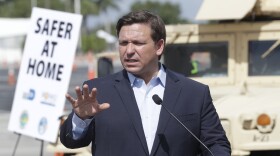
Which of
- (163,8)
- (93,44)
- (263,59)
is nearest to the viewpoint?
(263,59)

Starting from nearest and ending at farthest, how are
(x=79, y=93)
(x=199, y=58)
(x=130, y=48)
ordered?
(x=79, y=93) < (x=130, y=48) < (x=199, y=58)

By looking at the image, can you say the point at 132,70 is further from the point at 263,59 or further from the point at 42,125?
the point at 42,125

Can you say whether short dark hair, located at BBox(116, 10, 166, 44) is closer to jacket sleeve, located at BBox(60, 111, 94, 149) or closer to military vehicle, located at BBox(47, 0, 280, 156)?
jacket sleeve, located at BBox(60, 111, 94, 149)

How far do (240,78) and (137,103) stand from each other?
4.39 metres

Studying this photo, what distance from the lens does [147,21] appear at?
380 cm

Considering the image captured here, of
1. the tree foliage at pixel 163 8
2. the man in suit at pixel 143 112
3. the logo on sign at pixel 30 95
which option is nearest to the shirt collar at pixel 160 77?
the man in suit at pixel 143 112

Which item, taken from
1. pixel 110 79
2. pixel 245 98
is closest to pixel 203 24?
pixel 245 98

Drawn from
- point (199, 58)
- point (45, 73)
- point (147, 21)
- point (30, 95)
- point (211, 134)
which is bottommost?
point (30, 95)

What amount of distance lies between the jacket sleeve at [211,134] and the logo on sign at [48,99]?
17.0ft

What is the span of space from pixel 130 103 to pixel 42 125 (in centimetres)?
537

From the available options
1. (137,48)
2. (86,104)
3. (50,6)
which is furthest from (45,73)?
(50,6)

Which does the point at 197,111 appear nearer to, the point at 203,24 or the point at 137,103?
the point at 137,103

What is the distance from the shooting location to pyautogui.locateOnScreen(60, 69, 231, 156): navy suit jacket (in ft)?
12.4

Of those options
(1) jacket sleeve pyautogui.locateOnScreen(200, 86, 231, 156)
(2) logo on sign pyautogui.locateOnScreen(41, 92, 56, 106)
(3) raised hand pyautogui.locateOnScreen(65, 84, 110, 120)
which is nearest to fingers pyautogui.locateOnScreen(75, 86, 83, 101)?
(3) raised hand pyautogui.locateOnScreen(65, 84, 110, 120)
